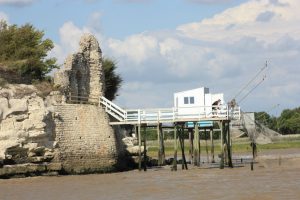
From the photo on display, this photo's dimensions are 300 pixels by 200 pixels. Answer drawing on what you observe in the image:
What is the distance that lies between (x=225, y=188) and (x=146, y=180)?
19.5ft

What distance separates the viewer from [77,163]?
3575 cm

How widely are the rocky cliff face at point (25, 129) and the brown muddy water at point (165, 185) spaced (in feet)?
4.94

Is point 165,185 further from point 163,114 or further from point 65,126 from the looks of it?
point 163,114

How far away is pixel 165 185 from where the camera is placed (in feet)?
91.6

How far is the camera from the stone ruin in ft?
111

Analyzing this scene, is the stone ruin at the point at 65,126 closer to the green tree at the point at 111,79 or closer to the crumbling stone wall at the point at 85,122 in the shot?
the crumbling stone wall at the point at 85,122

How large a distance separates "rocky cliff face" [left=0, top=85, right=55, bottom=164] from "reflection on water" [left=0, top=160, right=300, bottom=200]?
4.96 ft

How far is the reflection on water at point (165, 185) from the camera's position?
79.2 ft

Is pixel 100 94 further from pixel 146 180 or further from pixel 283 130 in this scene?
pixel 283 130

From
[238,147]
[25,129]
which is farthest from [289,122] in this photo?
[25,129]

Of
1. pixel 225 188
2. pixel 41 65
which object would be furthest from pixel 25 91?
pixel 225 188

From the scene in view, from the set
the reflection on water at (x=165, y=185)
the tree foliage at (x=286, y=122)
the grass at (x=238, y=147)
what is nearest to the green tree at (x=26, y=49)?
the reflection on water at (x=165, y=185)

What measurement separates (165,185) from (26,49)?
18.2m

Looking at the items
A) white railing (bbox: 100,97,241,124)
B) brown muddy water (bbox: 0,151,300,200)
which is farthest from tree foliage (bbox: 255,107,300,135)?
brown muddy water (bbox: 0,151,300,200)
